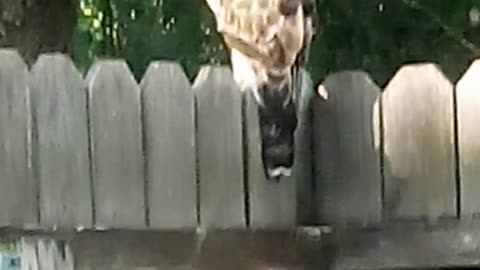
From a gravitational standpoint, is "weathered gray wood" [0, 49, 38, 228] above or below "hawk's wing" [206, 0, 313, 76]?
below

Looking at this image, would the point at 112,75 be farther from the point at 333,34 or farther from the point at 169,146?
the point at 333,34

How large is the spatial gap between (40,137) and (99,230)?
15 centimetres

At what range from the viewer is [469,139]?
1.71m

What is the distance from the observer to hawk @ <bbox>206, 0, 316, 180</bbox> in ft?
5.36

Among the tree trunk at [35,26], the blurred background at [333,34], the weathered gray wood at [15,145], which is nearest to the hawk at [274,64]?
the weathered gray wood at [15,145]

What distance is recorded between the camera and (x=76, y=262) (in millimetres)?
1758

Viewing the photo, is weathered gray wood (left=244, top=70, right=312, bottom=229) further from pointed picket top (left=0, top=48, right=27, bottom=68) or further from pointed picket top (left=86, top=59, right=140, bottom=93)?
pointed picket top (left=0, top=48, right=27, bottom=68)

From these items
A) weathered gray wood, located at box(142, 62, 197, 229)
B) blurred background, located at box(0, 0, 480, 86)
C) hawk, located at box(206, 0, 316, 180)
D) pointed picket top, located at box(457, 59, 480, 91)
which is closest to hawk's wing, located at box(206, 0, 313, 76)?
hawk, located at box(206, 0, 316, 180)

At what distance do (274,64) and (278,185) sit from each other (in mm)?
174

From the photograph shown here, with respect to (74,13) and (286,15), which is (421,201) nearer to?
(286,15)

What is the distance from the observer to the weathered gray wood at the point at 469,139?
5.59ft

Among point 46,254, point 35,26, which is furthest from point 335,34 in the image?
point 46,254

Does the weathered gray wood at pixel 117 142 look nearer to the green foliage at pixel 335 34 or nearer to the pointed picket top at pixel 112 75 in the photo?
the pointed picket top at pixel 112 75

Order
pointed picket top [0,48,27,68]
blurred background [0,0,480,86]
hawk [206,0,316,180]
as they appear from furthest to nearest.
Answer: blurred background [0,0,480,86], pointed picket top [0,48,27,68], hawk [206,0,316,180]
